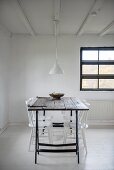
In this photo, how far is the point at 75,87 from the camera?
256 inches

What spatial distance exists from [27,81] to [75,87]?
140 centimetres

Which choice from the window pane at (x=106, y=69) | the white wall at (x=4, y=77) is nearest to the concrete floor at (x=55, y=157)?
the white wall at (x=4, y=77)

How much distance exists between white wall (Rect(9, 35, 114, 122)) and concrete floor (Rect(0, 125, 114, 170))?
147cm

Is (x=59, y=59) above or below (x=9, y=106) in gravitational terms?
above

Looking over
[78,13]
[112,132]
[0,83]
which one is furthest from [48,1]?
[112,132]

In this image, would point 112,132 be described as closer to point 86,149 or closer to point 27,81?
point 86,149

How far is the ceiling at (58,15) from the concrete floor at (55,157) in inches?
102

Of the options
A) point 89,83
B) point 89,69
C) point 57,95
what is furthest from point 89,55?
point 57,95

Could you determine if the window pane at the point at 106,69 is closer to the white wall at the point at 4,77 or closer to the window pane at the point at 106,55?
the window pane at the point at 106,55

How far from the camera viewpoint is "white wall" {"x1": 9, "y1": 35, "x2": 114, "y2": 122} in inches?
253

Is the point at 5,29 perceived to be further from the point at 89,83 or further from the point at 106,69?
the point at 106,69

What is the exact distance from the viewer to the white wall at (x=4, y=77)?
18.1 ft

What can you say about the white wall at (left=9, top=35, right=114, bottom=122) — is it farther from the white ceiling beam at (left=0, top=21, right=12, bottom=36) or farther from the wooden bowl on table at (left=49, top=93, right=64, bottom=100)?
the wooden bowl on table at (left=49, top=93, right=64, bottom=100)

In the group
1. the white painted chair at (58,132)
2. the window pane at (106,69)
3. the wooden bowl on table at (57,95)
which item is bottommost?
the white painted chair at (58,132)
